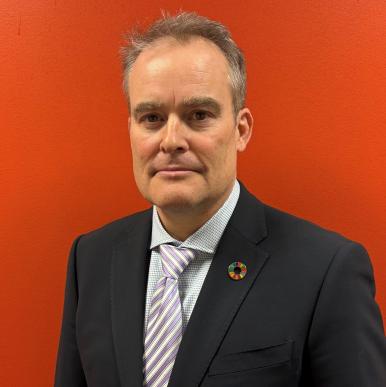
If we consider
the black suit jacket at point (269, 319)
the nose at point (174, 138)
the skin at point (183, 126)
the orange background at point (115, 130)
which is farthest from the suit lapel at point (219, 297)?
the orange background at point (115, 130)

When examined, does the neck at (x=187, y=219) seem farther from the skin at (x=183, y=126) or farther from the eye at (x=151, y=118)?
the eye at (x=151, y=118)

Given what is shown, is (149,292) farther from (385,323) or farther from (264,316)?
(385,323)

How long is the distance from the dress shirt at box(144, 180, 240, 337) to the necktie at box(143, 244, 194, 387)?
18mm

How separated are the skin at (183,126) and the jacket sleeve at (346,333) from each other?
0.36 metres

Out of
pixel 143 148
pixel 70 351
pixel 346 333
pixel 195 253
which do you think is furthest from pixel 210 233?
pixel 70 351

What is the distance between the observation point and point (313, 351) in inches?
47.3

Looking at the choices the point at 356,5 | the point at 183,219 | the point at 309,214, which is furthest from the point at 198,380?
the point at 356,5

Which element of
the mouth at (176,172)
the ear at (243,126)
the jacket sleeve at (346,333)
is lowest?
the jacket sleeve at (346,333)

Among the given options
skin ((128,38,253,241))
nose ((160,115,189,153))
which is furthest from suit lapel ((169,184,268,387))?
nose ((160,115,189,153))

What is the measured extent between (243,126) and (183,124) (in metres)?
0.22

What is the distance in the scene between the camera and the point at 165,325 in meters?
1.27

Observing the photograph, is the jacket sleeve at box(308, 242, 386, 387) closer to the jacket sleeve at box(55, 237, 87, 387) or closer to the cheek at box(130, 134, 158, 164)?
the cheek at box(130, 134, 158, 164)

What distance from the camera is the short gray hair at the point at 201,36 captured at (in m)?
1.32

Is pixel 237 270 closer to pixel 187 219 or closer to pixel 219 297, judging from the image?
pixel 219 297
